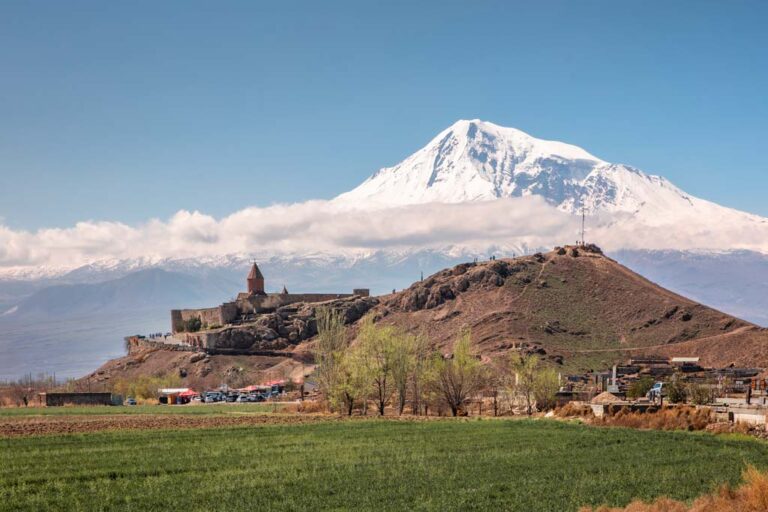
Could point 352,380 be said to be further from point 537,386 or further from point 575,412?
point 575,412

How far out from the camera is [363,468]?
29.9 metres

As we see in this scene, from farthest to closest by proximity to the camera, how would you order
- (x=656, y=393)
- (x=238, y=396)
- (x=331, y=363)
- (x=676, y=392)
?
(x=238, y=396) → (x=656, y=393) → (x=331, y=363) → (x=676, y=392)

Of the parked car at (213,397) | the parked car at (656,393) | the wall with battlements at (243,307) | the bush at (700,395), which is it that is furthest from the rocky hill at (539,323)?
the bush at (700,395)

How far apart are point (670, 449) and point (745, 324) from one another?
86734mm

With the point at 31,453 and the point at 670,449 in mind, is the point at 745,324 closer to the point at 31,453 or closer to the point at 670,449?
the point at 670,449

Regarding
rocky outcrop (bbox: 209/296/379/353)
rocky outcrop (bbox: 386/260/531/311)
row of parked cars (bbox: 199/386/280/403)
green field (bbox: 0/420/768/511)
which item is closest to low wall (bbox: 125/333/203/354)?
rocky outcrop (bbox: 209/296/379/353)

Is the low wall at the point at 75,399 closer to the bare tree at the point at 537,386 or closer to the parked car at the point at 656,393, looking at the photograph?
the bare tree at the point at 537,386

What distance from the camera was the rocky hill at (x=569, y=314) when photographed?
104 m

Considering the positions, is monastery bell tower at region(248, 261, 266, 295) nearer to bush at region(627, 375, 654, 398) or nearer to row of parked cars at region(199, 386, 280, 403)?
row of parked cars at region(199, 386, 280, 403)

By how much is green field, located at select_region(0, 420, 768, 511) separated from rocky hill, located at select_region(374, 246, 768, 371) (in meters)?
61.1

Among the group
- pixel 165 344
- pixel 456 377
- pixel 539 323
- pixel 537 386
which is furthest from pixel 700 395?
pixel 165 344

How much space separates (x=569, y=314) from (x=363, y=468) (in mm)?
92109

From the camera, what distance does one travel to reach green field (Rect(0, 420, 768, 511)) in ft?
80.1

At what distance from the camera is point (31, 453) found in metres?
33.2
